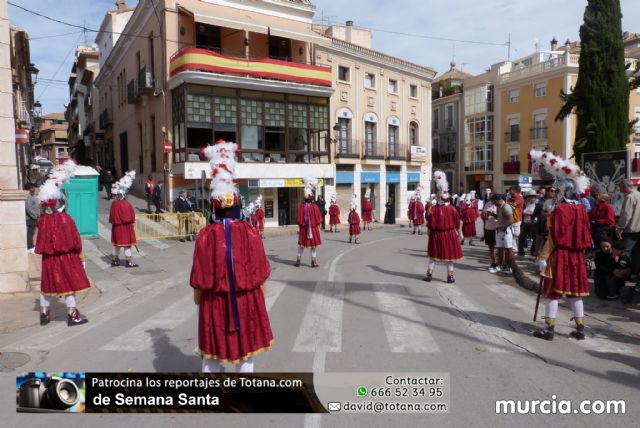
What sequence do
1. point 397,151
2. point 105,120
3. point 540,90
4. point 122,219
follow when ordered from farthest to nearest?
point 540,90 < point 105,120 < point 397,151 < point 122,219

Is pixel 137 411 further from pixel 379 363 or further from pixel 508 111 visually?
pixel 508 111

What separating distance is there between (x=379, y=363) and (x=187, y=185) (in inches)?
795

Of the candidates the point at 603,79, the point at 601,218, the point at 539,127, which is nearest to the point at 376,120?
the point at 539,127

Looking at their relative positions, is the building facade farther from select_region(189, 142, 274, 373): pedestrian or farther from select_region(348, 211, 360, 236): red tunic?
select_region(189, 142, 274, 373): pedestrian

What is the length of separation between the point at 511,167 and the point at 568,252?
39.4 m

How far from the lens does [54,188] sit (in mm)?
6906

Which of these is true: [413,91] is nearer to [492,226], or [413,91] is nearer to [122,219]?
[492,226]

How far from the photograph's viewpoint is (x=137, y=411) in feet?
13.6

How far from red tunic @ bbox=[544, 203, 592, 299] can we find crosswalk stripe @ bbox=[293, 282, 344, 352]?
2.90 metres

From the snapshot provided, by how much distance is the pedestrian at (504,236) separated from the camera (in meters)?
10.7

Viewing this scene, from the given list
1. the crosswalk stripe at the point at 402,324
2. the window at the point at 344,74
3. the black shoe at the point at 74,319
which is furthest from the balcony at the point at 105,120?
the crosswalk stripe at the point at 402,324

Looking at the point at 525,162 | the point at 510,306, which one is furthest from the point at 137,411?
the point at 525,162

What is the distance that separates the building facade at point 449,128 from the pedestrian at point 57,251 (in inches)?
1734

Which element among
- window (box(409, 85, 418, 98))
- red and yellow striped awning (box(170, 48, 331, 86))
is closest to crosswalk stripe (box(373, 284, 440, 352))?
red and yellow striped awning (box(170, 48, 331, 86))
